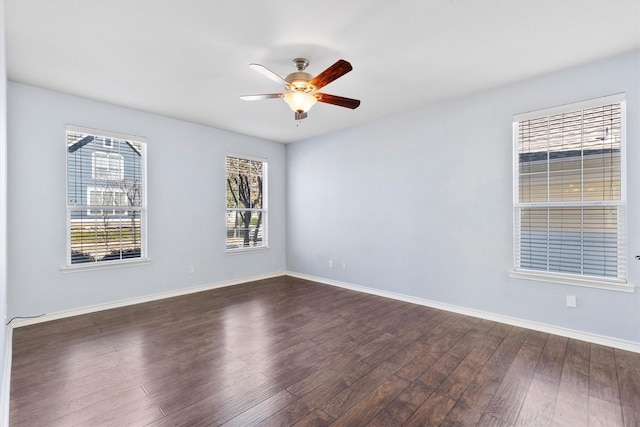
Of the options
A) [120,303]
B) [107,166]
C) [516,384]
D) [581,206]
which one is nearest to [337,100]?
[581,206]

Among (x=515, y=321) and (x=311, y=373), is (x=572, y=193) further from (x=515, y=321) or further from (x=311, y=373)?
(x=311, y=373)

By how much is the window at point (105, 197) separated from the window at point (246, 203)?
1.39 m

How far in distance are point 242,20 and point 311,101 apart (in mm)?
867

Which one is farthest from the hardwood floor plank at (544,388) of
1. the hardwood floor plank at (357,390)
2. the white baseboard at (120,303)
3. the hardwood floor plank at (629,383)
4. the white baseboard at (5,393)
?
the white baseboard at (120,303)

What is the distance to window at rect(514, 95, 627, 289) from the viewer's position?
282cm

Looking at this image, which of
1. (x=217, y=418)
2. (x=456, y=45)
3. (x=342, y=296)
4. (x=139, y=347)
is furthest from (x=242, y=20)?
(x=342, y=296)

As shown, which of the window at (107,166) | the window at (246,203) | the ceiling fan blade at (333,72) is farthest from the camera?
the window at (246,203)

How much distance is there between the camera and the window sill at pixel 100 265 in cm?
363

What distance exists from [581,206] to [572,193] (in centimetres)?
15

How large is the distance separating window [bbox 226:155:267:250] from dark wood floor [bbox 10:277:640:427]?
79.1 inches

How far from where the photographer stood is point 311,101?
9.39 ft

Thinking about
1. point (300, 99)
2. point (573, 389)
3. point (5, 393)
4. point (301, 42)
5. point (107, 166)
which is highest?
point (301, 42)

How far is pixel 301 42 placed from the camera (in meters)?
2.54

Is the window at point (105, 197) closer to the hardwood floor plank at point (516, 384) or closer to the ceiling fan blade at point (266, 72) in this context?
the ceiling fan blade at point (266, 72)
